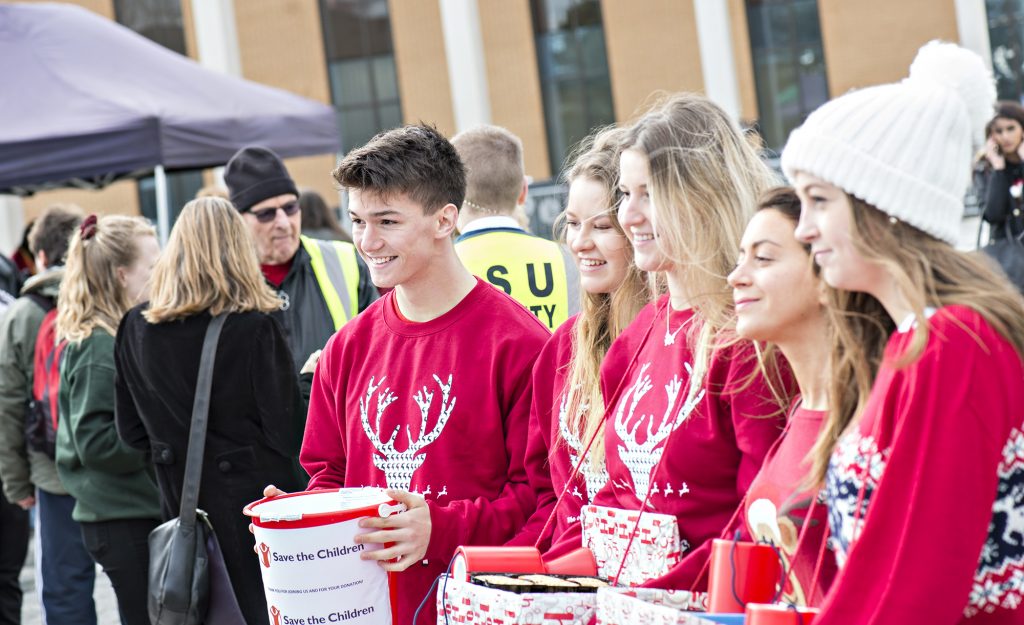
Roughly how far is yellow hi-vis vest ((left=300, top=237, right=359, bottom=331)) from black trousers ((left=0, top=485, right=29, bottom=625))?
233cm

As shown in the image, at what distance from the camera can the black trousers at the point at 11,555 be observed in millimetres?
6113

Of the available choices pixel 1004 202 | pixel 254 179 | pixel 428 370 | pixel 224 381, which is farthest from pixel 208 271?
pixel 1004 202

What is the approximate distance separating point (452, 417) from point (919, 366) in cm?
152

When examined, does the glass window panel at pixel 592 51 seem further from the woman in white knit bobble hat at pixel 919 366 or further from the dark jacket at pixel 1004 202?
the woman in white knit bobble hat at pixel 919 366

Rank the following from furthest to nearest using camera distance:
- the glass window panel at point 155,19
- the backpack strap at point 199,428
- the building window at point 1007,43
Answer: the glass window panel at point 155,19
the building window at point 1007,43
the backpack strap at point 199,428

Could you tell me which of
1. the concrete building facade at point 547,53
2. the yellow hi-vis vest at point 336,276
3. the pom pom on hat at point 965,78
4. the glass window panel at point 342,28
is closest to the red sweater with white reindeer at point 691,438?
the pom pom on hat at point 965,78

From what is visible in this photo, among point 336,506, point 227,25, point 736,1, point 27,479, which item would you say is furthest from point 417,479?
point 227,25

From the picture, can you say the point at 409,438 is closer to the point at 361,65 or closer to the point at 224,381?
the point at 224,381

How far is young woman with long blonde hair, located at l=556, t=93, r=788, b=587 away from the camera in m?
2.46

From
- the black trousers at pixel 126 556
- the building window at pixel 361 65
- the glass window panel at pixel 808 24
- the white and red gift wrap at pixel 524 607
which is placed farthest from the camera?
the building window at pixel 361 65

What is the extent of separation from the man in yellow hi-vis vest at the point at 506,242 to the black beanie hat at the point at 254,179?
90 centimetres

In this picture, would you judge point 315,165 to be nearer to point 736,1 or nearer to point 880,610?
point 736,1

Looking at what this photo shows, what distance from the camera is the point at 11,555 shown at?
247 inches

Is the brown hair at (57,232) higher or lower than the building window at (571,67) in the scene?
lower
